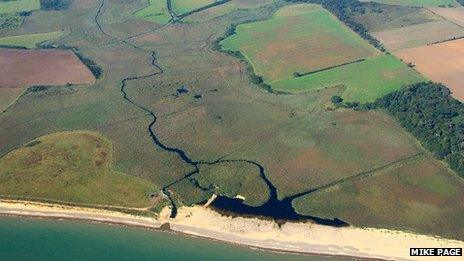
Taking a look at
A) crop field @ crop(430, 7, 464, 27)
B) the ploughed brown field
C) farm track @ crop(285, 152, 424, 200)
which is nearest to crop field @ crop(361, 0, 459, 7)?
crop field @ crop(430, 7, 464, 27)

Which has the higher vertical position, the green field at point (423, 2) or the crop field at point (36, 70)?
the crop field at point (36, 70)

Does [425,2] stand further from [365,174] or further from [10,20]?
[10,20]

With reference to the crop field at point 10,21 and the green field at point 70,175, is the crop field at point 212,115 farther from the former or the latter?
the crop field at point 10,21

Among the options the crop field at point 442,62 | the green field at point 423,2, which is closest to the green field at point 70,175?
the crop field at point 442,62

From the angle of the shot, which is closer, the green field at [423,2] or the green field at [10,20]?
the green field at [10,20]

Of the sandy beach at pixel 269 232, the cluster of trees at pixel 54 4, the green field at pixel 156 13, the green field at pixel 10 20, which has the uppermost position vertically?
the sandy beach at pixel 269 232

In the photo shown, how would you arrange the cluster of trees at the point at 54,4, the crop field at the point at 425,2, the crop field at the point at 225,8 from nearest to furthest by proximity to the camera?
the crop field at the point at 225,8, the crop field at the point at 425,2, the cluster of trees at the point at 54,4

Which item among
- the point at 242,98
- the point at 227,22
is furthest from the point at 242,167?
the point at 227,22
